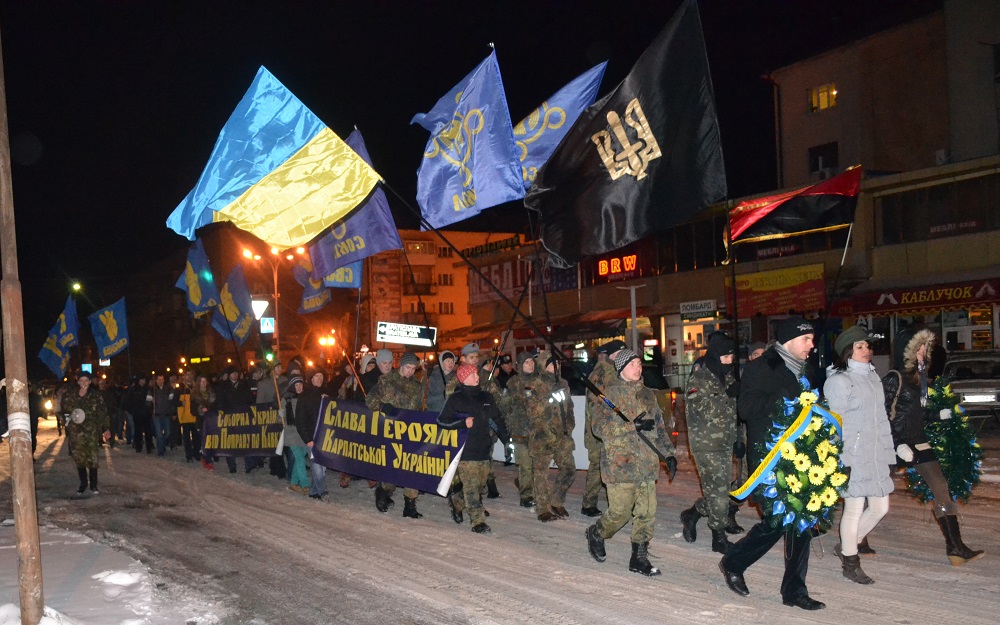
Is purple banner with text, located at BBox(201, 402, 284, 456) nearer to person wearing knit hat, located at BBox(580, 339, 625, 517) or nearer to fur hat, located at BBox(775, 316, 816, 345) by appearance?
person wearing knit hat, located at BBox(580, 339, 625, 517)

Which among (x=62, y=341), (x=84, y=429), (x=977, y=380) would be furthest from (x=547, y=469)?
(x=62, y=341)

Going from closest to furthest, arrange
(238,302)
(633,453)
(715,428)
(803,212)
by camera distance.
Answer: (633,453) < (715,428) < (803,212) < (238,302)

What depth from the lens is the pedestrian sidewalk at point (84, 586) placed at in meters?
6.42

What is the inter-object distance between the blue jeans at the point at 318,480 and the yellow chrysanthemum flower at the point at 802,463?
26.1 feet

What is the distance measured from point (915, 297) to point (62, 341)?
24.9 m

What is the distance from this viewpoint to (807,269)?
32219 millimetres

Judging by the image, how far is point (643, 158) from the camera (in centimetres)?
885

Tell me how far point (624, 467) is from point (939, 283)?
24212 mm

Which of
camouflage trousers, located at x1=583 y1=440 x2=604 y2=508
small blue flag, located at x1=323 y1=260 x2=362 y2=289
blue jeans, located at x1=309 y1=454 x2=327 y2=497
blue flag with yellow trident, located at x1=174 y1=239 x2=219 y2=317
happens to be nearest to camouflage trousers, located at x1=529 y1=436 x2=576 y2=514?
camouflage trousers, located at x1=583 y1=440 x2=604 y2=508

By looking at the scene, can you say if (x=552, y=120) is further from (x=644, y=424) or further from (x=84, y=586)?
(x=84, y=586)

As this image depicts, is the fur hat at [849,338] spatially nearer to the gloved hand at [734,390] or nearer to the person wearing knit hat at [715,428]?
the gloved hand at [734,390]

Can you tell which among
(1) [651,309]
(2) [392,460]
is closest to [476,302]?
(1) [651,309]

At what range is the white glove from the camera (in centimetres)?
729

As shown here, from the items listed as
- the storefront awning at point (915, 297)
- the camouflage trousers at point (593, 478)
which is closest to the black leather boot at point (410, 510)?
the camouflage trousers at point (593, 478)
